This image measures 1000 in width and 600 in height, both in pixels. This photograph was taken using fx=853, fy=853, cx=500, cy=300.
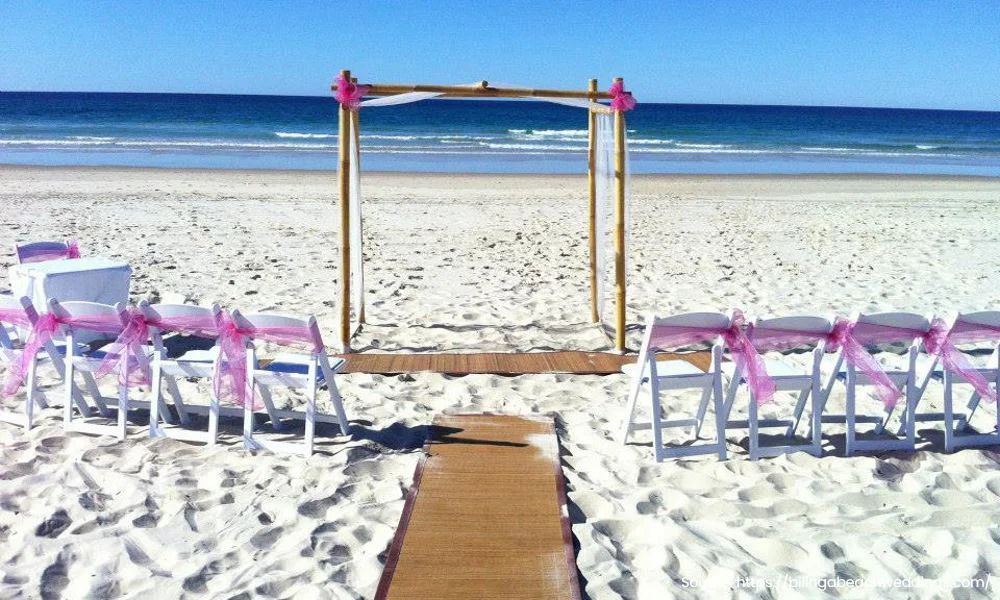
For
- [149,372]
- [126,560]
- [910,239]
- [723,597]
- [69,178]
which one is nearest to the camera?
[723,597]

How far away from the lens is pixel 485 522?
13.0 feet

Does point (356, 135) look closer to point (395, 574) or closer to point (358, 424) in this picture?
point (358, 424)

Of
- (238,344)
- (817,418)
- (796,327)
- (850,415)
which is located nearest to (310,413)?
(238,344)

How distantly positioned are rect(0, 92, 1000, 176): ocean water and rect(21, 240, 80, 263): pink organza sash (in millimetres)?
16567

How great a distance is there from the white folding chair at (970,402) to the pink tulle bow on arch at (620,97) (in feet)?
9.51

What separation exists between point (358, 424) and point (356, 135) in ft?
9.28

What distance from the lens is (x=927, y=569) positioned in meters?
3.64

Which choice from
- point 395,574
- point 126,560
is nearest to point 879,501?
point 395,574

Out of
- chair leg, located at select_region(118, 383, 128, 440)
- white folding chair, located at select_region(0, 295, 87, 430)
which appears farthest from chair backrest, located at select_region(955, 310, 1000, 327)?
white folding chair, located at select_region(0, 295, 87, 430)

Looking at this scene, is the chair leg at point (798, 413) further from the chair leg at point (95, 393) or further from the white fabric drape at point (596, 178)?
the chair leg at point (95, 393)

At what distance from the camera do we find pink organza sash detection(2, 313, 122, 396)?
4.92 m

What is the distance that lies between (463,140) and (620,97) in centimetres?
2982

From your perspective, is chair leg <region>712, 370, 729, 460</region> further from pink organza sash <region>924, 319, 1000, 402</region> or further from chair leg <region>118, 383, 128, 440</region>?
chair leg <region>118, 383, 128, 440</region>

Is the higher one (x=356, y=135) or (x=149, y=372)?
(x=356, y=135)
